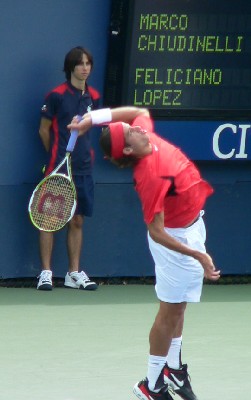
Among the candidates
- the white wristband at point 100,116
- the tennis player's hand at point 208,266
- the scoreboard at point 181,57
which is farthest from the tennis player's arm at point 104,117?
the scoreboard at point 181,57

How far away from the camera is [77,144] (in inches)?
357

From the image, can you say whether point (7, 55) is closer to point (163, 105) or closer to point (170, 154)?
point (163, 105)

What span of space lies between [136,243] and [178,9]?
5.66 ft

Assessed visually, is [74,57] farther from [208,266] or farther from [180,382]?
[208,266]

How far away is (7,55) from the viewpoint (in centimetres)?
903

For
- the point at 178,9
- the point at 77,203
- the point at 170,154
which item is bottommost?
the point at 77,203

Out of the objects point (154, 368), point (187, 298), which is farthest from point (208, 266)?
point (154, 368)

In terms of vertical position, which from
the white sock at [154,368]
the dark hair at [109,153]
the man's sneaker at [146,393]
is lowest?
the man's sneaker at [146,393]

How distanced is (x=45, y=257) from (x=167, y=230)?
3.06m

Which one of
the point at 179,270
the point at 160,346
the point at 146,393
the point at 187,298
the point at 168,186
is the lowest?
the point at 146,393

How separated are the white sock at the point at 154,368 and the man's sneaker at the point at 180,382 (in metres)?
0.17

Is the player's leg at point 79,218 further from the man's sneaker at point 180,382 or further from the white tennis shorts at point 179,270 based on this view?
the white tennis shorts at point 179,270

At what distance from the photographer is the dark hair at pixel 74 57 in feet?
29.0

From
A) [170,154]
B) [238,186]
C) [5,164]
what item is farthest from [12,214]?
[170,154]
